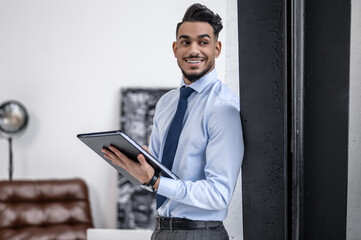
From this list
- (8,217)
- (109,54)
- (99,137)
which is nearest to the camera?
(99,137)

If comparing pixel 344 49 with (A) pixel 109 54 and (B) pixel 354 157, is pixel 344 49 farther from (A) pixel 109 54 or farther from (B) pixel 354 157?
(A) pixel 109 54

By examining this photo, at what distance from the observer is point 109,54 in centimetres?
330

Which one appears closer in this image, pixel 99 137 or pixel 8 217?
pixel 99 137

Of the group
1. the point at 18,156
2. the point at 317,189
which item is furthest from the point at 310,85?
the point at 18,156

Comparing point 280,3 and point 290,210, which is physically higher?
point 280,3

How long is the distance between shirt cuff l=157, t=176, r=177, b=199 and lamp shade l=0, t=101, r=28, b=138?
8.25ft

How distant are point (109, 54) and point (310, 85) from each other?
2527 mm

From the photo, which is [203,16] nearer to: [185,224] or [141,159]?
[141,159]

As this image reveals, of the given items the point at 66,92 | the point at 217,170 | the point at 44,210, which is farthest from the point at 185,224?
the point at 66,92

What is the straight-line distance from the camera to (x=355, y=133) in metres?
0.88

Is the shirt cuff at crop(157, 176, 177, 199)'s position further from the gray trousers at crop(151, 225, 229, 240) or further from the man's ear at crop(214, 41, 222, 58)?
the man's ear at crop(214, 41, 222, 58)

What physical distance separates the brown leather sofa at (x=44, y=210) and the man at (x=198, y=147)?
2050 millimetres

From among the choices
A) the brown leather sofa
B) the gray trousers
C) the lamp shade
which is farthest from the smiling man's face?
the lamp shade

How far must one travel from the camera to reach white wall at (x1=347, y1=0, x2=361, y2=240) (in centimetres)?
87
